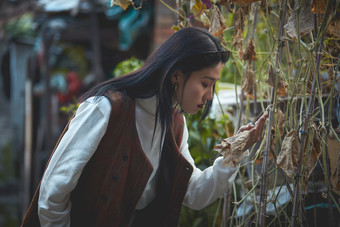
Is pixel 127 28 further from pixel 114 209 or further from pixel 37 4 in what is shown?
pixel 114 209

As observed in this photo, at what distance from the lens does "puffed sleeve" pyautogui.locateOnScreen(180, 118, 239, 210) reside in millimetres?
1883

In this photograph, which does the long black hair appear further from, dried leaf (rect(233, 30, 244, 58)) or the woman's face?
dried leaf (rect(233, 30, 244, 58))

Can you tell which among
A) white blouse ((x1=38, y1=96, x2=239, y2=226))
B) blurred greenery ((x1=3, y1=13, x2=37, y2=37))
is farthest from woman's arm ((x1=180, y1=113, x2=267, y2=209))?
blurred greenery ((x1=3, y1=13, x2=37, y2=37))

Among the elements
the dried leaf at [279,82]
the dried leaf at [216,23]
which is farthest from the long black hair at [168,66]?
the dried leaf at [279,82]

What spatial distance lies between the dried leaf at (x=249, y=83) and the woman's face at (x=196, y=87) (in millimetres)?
284

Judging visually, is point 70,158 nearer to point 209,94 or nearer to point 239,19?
point 209,94

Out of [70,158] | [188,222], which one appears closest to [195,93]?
[70,158]

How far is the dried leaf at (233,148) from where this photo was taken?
5.69 ft

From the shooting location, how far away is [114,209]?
6.13 feet

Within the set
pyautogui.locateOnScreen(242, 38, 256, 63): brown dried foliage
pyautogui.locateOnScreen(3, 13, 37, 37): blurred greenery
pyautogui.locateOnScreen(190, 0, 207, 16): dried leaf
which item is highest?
pyautogui.locateOnScreen(3, 13, 37, 37): blurred greenery

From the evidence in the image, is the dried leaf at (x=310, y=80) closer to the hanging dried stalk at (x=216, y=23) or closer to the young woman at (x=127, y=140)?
the young woman at (x=127, y=140)

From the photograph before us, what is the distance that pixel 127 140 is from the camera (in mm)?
1874

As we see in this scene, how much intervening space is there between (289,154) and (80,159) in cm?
90

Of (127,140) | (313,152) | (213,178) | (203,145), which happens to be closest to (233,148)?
(213,178)
